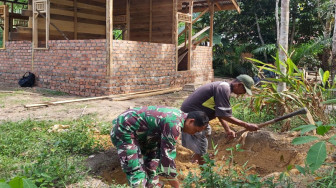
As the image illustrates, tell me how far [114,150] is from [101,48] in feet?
15.8

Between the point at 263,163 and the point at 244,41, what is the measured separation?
14617 mm

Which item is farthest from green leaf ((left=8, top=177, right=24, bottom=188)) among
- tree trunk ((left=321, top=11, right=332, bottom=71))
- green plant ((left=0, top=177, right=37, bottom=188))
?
tree trunk ((left=321, top=11, right=332, bottom=71))

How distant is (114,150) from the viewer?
4.61m

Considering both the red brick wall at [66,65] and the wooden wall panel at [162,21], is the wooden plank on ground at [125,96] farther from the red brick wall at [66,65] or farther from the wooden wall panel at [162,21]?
the wooden wall panel at [162,21]

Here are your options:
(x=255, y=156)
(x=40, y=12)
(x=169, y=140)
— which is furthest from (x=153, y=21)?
(x=169, y=140)

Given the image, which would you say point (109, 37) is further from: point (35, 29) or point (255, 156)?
point (255, 156)

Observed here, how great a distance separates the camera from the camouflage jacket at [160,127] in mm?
3195

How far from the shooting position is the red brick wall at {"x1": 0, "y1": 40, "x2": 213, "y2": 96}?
9055mm

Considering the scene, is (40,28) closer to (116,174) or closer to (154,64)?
(154,64)

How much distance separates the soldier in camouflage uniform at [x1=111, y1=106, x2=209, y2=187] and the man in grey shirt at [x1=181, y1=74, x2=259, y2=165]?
808mm

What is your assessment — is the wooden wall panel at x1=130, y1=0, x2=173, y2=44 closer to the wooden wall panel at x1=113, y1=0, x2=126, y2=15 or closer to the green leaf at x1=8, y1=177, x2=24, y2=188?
the wooden wall panel at x1=113, y1=0, x2=126, y2=15

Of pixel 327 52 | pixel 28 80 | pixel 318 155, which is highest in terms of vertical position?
pixel 327 52

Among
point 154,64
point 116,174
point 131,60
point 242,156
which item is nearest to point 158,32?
point 154,64

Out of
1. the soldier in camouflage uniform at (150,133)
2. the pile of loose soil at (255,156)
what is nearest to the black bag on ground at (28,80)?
the pile of loose soil at (255,156)
